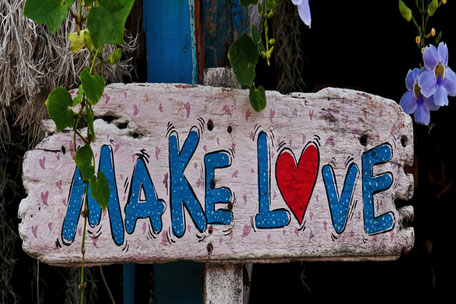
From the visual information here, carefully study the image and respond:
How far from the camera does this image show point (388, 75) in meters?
2.58

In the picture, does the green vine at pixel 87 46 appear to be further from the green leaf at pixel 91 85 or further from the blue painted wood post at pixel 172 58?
the blue painted wood post at pixel 172 58

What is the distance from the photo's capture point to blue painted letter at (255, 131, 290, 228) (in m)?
1.32

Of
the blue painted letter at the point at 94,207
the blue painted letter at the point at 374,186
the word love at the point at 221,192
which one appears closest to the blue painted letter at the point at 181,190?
the word love at the point at 221,192

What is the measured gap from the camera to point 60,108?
3.56ft

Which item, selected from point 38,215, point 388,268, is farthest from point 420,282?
point 38,215

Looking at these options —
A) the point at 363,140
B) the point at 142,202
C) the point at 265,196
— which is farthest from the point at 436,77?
the point at 142,202

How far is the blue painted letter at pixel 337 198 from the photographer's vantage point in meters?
1.37

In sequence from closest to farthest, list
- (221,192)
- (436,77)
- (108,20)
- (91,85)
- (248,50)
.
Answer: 1. (108,20)
2. (91,85)
3. (248,50)
4. (221,192)
5. (436,77)

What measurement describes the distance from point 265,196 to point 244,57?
0.29 metres

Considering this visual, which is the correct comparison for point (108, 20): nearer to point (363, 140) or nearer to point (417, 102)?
point (363, 140)

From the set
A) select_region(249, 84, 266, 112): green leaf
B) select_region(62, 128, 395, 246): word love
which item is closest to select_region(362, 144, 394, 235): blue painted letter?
select_region(62, 128, 395, 246): word love

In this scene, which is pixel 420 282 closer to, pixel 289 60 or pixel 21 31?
pixel 289 60

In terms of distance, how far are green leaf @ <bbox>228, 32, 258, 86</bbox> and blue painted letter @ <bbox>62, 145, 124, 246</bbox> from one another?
0.28 metres

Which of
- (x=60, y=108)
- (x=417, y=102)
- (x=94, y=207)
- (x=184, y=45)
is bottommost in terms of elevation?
(x=94, y=207)
